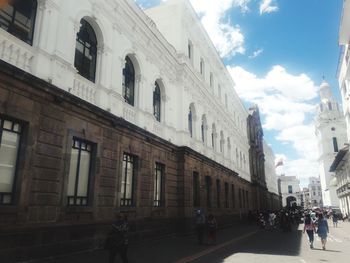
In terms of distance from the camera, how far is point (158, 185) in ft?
54.3

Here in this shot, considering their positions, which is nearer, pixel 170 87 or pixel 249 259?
pixel 249 259

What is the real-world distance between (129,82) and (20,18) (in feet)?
20.8

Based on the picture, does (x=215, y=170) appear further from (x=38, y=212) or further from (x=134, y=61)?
(x=38, y=212)

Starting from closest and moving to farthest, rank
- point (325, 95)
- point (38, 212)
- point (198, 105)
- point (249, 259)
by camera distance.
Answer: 1. point (38, 212)
2. point (249, 259)
3. point (198, 105)
4. point (325, 95)

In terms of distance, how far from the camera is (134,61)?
51.3 ft

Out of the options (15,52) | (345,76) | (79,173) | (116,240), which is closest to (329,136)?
(345,76)

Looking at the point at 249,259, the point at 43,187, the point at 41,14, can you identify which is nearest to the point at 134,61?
the point at 41,14

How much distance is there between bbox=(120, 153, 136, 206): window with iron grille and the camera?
44.0 ft

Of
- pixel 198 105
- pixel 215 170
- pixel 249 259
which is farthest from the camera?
pixel 215 170

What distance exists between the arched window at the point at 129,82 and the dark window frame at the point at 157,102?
231 cm

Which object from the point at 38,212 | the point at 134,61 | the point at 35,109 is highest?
the point at 134,61

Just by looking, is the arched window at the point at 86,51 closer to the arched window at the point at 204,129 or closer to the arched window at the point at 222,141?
the arched window at the point at 204,129

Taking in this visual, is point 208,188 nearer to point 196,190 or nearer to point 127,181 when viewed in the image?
point 196,190

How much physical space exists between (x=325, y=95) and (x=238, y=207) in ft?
196
